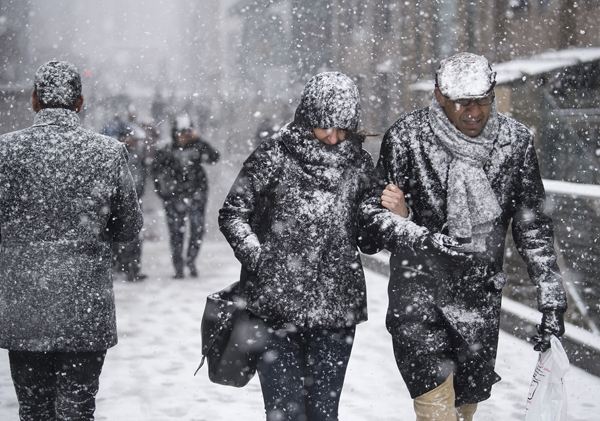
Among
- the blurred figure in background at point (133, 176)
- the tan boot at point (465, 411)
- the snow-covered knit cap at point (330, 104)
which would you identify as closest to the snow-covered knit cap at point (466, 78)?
the snow-covered knit cap at point (330, 104)

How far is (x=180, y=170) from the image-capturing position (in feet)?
31.6

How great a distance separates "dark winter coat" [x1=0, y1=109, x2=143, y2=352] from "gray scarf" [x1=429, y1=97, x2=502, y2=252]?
1.34 metres

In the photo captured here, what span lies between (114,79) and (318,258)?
49.6 metres

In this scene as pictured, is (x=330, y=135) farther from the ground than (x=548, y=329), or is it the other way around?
(x=330, y=135)

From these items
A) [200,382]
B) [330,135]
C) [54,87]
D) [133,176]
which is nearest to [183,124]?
[133,176]

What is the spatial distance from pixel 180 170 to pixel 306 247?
6761mm

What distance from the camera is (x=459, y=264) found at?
2.96 m

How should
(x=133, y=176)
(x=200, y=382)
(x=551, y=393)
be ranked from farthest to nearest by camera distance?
(x=133, y=176) < (x=200, y=382) < (x=551, y=393)

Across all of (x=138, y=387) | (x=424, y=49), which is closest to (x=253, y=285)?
(x=138, y=387)

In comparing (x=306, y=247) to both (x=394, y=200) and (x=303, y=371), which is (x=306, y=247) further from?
(x=303, y=371)

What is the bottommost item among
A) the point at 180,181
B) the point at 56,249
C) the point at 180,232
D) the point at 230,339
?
the point at 180,232

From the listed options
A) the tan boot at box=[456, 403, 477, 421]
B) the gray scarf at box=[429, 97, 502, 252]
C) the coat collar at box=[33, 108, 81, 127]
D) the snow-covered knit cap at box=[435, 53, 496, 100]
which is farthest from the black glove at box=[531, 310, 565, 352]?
the coat collar at box=[33, 108, 81, 127]

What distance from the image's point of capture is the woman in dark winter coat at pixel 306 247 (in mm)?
3051

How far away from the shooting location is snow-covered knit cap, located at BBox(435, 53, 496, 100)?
2.99 m
